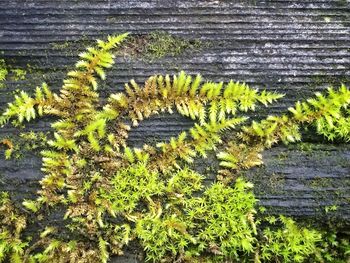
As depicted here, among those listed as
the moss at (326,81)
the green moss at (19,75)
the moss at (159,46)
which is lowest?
the green moss at (19,75)

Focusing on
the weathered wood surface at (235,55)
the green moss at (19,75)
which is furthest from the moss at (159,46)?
the green moss at (19,75)

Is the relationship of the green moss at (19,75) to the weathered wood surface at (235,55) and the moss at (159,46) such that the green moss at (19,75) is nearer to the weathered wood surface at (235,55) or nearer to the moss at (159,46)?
the weathered wood surface at (235,55)

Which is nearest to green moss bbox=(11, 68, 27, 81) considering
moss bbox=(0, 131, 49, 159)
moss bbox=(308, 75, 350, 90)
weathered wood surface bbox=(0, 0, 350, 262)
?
weathered wood surface bbox=(0, 0, 350, 262)

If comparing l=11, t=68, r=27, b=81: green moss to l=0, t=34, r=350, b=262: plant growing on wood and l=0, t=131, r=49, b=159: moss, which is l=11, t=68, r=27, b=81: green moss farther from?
l=0, t=131, r=49, b=159: moss

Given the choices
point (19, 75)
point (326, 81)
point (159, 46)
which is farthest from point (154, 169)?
point (326, 81)

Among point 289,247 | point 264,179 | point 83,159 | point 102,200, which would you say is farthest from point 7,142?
point 289,247

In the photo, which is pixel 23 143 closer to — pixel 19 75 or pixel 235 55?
pixel 19 75
